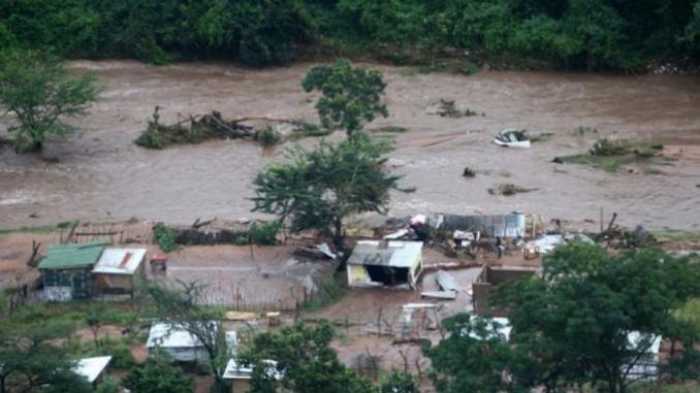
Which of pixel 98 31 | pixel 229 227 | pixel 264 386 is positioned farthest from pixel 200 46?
pixel 264 386

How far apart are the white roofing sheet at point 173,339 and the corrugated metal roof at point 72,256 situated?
3.46 m

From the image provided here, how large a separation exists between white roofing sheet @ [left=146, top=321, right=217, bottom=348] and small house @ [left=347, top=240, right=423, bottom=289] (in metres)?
4.22

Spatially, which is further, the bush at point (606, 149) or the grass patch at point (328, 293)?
the bush at point (606, 149)

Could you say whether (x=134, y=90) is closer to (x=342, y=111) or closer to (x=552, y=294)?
(x=342, y=111)

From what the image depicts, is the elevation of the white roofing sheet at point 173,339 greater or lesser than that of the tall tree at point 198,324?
lesser

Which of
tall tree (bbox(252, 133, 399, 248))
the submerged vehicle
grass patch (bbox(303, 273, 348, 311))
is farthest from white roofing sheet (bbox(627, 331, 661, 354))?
the submerged vehicle

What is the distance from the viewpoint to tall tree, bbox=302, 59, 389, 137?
3150 cm

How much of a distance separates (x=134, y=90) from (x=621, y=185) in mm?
13658

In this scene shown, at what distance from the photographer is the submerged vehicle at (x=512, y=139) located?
33969mm

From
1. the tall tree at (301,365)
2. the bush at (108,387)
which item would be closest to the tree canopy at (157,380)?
the bush at (108,387)

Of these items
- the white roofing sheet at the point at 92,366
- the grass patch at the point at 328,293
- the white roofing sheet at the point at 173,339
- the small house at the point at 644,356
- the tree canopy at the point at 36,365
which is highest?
the small house at the point at 644,356

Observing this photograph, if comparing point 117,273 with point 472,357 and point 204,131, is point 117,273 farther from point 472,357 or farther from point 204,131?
point 204,131

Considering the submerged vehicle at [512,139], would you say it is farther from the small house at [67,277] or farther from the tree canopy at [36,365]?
the tree canopy at [36,365]

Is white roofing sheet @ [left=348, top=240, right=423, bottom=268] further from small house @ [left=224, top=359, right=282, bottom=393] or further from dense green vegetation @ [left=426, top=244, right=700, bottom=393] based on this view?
dense green vegetation @ [left=426, top=244, right=700, bottom=393]
